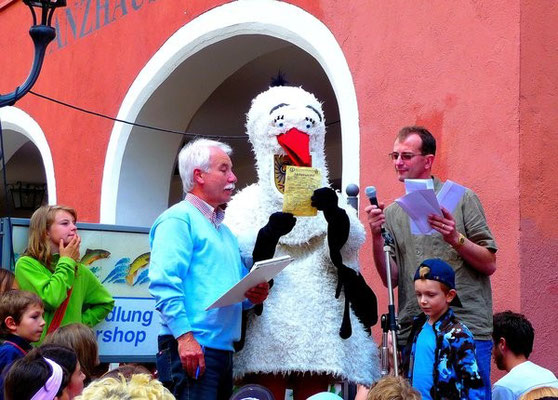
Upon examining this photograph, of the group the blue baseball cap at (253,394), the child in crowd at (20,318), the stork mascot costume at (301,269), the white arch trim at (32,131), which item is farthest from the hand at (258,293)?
the white arch trim at (32,131)

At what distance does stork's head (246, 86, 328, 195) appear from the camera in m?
5.23

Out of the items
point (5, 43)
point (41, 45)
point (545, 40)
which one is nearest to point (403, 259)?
point (545, 40)

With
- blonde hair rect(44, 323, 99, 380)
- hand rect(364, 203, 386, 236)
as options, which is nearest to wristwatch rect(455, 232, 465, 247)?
hand rect(364, 203, 386, 236)

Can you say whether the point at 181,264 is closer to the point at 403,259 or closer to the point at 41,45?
the point at 403,259

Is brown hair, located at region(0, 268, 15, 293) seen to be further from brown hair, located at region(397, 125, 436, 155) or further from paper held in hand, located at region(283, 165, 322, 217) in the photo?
brown hair, located at region(397, 125, 436, 155)

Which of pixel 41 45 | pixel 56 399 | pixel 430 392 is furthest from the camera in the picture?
pixel 41 45

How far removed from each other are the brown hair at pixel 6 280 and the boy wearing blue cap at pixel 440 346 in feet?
7.18

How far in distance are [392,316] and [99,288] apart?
223 centimetres

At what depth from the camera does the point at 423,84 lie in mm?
6672

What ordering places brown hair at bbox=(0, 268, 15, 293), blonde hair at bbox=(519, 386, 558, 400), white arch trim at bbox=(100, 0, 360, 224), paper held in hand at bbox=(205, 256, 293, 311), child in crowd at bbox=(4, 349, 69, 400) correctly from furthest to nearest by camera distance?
white arch trim at bbox=(100, 0, 360, 224) < brown hair at bbox=(0, 268, 15, 293) < paper held in hand at bbox=(205, 256, 293, 311) < blonde hair at bbox=(519, 386, 558, 400) < child in crowd at bbox=(4, 349, 69, 400)

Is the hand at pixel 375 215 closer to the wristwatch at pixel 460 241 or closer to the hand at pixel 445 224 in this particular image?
the hand at pixel 445 224

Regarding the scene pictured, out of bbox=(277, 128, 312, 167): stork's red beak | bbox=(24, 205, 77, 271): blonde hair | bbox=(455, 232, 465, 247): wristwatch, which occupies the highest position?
bbox=(277, 128, 312, 167): stork's red beak

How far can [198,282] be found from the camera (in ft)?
15.9

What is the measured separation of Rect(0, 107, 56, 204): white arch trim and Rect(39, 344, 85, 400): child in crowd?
7270 mm
